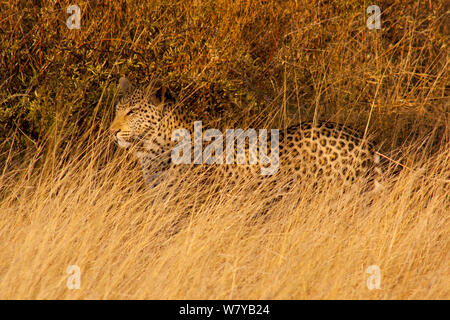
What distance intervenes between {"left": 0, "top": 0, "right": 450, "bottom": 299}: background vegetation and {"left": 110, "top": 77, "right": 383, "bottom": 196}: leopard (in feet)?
0.57

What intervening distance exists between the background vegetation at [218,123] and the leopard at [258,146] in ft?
0.57

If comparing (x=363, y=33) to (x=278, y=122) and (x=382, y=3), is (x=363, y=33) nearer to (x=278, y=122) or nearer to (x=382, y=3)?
(x=382, y=3)

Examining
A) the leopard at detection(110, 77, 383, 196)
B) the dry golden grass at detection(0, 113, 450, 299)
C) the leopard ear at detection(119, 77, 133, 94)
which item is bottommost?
the dry golden grass at detection(0, 113, 450, 299)

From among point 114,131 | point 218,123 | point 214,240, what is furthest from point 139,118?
point 214,240

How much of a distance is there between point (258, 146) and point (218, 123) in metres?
0.84

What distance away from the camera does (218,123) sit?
5648 millimetres

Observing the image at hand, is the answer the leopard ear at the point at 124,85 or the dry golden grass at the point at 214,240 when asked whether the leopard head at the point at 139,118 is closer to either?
the leopard ear at the point at 124,85

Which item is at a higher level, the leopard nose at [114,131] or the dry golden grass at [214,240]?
the leopard nose at [114,131]

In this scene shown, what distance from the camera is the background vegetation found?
3.52 metres

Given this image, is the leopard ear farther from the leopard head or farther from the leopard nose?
the leopard nose

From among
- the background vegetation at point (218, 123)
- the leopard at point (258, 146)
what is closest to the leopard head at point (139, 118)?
the leopard at point (258, 146)

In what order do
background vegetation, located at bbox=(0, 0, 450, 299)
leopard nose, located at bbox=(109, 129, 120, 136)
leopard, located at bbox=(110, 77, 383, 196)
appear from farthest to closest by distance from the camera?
leopard nose, located at bbox=(109, 129, 120, 136) < leopard, located at bbox=(110, 77, 383, 196) < background vegetation, located at bbox=(0, 0, 450, 299)

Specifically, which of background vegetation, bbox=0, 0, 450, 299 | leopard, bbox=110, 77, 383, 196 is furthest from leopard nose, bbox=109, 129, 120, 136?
background vegetation, bbox=0, 0, 450, 299

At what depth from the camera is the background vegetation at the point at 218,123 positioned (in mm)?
3520
